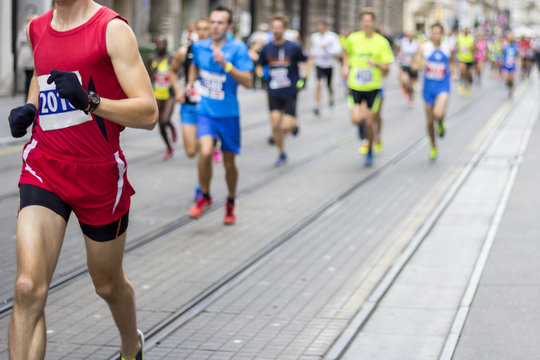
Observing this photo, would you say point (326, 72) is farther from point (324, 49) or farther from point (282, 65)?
point (282, 65)

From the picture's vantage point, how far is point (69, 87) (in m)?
3.74

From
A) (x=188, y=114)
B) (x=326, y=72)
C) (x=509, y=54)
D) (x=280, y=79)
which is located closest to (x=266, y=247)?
(x=188, y=114)

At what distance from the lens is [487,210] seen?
9.79 m

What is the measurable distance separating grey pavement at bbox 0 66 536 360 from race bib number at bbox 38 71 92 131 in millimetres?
1630

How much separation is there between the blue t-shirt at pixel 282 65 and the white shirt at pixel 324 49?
8.45 meters

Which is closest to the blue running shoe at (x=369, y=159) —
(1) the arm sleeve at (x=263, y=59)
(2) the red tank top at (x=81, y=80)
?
(1) the arm sleeve at (x=263, y=59)

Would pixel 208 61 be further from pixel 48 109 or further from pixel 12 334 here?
pixel 12 334

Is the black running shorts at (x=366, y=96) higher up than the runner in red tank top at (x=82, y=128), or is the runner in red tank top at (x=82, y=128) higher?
the runner in red tank top at (x=82, y=128)

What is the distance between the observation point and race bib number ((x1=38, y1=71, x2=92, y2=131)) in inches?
161

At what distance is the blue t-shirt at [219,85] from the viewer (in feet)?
29.6

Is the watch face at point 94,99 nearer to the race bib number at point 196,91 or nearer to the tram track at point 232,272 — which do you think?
the tram track at point 232,272

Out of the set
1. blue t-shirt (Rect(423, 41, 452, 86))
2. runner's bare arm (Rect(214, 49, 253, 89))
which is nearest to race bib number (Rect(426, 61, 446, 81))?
blue t-shirt (Rect(423, 41, 452, 86))

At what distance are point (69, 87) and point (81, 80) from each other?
1.07 feet

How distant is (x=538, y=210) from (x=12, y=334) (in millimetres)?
6925
